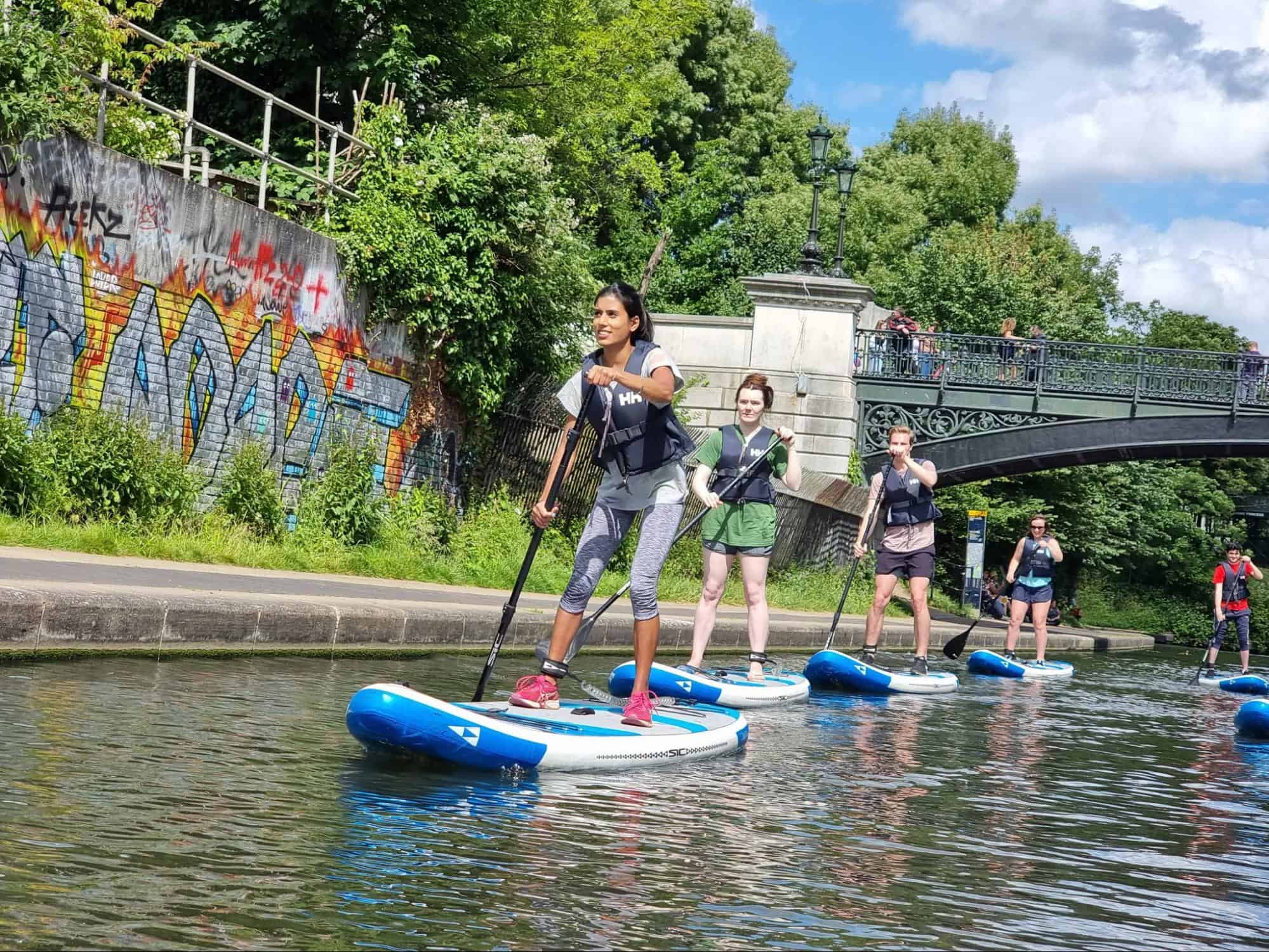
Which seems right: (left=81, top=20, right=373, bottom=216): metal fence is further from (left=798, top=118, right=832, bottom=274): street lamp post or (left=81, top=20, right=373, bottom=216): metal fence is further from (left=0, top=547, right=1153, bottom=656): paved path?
(left=798, top=118, right=832, bottom=274): street lamp post

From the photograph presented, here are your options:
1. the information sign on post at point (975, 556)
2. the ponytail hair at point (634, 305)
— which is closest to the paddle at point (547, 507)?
the ponytail hair at point (634, 305)

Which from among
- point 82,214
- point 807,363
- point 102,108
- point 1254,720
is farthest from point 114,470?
point 807,363

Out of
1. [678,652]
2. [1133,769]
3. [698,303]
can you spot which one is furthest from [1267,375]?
[1133,769]

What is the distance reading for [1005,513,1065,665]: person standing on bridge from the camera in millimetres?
17547

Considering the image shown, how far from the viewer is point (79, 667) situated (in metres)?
8.21

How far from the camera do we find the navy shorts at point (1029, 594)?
58.4ft

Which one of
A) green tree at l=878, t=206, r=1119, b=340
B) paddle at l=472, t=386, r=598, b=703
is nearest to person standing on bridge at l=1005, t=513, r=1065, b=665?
paddle at l=472, t=386, r=598, b=703

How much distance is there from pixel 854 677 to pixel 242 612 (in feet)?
14.5

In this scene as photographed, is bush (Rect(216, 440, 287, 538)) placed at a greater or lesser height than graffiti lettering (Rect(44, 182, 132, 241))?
lesser

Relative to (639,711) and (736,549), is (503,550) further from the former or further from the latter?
(639,711)

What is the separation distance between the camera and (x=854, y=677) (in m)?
11.7

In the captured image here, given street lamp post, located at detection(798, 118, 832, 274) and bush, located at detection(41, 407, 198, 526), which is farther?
street lamp post, located at detection(798, 118, 832, 274)

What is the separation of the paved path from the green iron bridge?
47.2 ft

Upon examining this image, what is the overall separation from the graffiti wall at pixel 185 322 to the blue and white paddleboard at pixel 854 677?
6458mm
